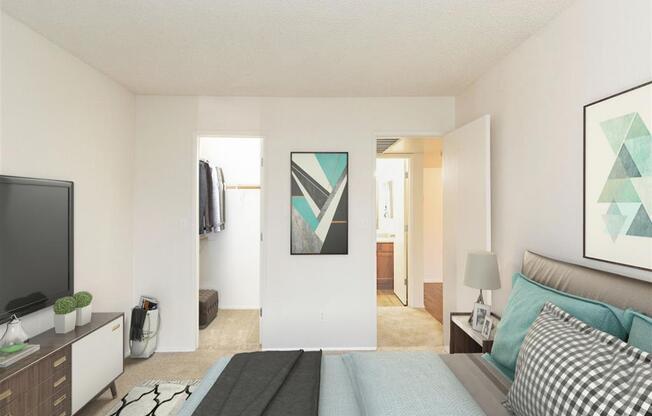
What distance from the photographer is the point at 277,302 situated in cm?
344

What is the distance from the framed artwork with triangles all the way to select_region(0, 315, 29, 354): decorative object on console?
308 centimetres

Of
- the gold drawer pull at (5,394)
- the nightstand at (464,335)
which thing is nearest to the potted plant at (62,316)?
the gold drawer pull at (5,394)

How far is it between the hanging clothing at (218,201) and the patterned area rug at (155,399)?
186 centimetres

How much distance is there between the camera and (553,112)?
6.57 feet

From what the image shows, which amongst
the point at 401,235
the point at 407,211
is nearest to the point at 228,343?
the point at 401,235

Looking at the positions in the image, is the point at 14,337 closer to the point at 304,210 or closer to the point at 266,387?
the point at 266,387

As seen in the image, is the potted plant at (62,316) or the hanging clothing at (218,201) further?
the hanging clothing at (218,201)

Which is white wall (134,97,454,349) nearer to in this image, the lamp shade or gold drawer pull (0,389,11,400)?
the lamp shade

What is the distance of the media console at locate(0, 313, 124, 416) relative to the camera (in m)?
1.69

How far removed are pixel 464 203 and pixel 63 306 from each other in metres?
3.12

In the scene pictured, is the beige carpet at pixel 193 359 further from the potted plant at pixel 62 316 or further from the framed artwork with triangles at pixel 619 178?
the framed artwork with triangles at pixel 619 178

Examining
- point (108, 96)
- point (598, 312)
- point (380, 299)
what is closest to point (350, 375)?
point (598, 312)

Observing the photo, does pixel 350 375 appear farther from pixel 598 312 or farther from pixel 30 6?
pixel 30 6

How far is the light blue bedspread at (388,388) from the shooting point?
1.26m
